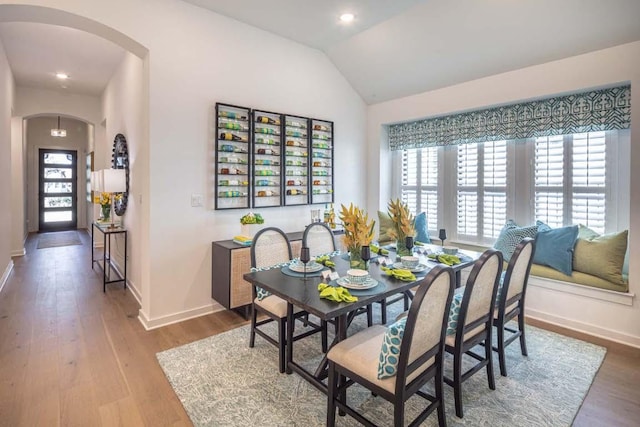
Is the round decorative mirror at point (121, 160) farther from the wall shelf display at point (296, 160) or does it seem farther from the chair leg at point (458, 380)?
the chair leg at point (458, 380)

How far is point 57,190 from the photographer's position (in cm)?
964

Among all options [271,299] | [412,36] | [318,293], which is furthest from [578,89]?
[271,299]

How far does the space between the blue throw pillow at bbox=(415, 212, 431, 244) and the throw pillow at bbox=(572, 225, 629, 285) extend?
1625 millimetres

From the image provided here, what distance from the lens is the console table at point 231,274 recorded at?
338 centimetres

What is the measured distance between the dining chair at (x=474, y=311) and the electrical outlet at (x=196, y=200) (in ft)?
8.65

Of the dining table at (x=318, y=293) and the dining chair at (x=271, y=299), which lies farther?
the dining chair at (x=271, y=299)

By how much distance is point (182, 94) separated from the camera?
3.40 m

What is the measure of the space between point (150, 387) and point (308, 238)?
66.1 inches

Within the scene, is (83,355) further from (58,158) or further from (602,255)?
(58,158)

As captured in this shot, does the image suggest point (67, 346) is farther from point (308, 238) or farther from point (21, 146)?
point (21, 146)

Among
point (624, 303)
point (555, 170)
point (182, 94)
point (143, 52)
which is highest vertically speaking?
point (143, 52)

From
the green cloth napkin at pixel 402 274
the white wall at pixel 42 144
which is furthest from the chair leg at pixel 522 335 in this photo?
the white wall at pixel 42 144

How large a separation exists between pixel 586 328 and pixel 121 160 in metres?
5.80

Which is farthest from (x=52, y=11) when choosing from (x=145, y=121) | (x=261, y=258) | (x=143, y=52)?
(x=261, y=258)
